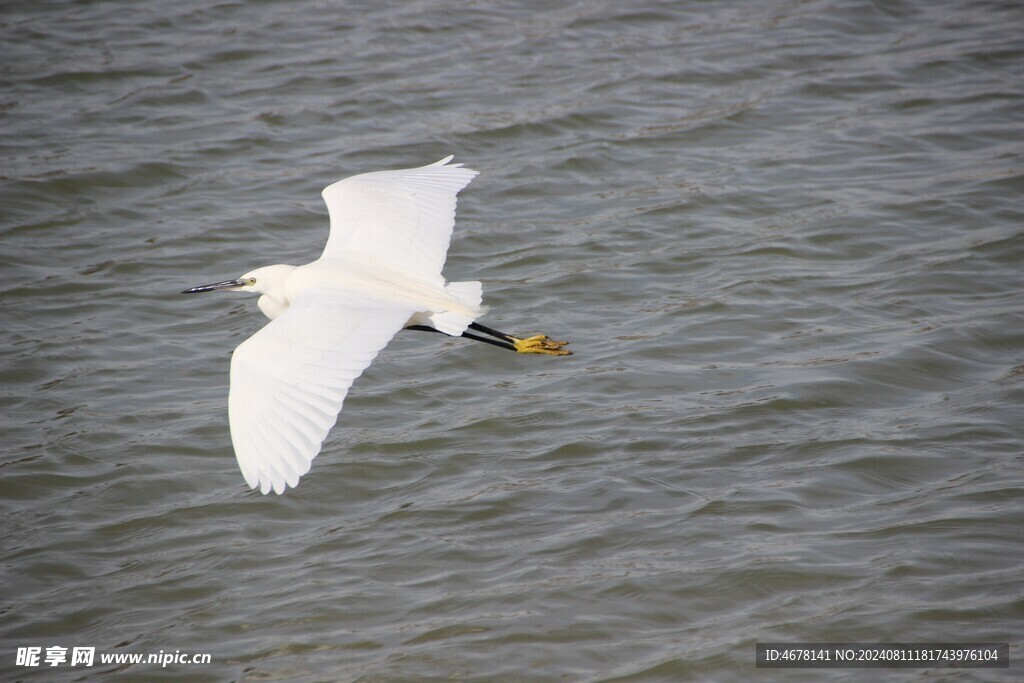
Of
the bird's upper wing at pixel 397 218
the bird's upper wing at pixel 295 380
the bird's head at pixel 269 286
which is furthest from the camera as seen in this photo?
the bird's upper wing at pixel 397 218

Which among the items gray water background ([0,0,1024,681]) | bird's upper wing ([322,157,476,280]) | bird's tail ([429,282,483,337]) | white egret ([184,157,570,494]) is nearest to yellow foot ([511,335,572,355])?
white egret ([184,157,570,494])

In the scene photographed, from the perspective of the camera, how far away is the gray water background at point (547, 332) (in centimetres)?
420

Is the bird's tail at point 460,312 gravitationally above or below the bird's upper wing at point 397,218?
below

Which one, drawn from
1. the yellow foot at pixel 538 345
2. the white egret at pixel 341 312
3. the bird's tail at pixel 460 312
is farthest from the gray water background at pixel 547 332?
the bird's tail at pixel 460 312

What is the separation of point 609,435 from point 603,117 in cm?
379

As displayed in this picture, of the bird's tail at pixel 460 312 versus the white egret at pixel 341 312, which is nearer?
the white egret at pixel 341 312

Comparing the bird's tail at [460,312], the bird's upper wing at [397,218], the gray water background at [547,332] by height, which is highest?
the bird's upper wing at [397,218]

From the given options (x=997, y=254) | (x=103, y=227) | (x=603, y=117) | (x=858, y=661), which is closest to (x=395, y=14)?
(x=603, y=117)

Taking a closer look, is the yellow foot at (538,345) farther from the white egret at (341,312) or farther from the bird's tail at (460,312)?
the bird's tail at (460,312)

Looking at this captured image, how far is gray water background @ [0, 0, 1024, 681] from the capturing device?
4.20m

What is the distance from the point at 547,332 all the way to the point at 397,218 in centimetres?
Result: 132

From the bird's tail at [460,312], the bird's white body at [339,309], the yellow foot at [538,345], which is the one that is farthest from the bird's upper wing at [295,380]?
the yellow foot at [538,345]

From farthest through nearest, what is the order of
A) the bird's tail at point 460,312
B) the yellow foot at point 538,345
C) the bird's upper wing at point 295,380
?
the yellow foot at point 538,345, the bird's tail at point 460,312, the bird's upper wing at point 295,380

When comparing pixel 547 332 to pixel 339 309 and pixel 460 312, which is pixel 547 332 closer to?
pixel 460 312
